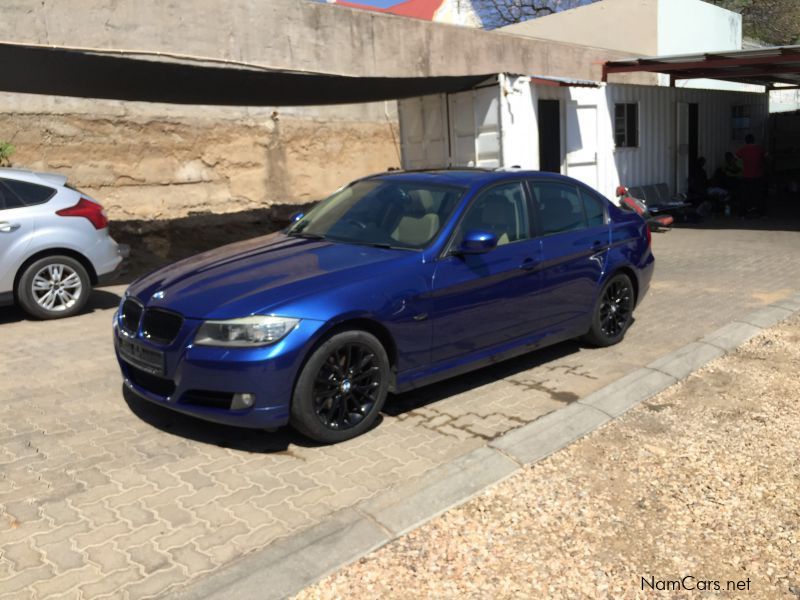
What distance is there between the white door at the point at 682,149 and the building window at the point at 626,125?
2.02 m

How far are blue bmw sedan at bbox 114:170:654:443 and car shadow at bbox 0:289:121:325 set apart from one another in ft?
12.5

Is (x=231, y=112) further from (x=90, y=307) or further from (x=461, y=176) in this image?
(x=461, y=176)

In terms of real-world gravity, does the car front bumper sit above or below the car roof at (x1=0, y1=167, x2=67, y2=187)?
below

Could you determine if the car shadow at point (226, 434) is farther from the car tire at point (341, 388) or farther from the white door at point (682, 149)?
the white door at point (682, 149)

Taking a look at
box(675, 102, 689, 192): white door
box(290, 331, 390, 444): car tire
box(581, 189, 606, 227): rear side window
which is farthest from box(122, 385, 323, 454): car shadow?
box(675, 102, 689, 192): white door

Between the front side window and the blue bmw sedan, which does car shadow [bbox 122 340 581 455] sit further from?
the front side window

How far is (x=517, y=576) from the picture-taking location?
3.07 metres

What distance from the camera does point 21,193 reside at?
759cm

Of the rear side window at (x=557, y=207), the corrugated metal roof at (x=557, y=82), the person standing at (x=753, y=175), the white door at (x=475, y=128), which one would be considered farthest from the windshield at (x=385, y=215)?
the person standing at (x=753, y=175)

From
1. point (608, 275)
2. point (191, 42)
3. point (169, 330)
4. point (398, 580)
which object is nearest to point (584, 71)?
point (191, 42)

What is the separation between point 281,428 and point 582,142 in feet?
36.0

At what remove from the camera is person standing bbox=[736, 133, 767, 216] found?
15.9 meters

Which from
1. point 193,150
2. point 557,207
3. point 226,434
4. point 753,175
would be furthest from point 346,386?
point 753,175

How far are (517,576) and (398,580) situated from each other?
0.51 metres
